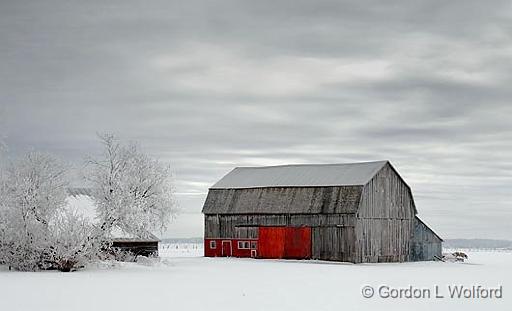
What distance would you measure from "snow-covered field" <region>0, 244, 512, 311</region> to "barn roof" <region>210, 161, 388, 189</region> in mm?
15484

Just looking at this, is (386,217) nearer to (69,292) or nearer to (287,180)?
(287,180)

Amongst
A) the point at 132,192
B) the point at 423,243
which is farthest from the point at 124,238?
the point at 423,243

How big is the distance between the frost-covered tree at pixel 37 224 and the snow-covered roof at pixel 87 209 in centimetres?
295

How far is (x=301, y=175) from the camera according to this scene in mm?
69562

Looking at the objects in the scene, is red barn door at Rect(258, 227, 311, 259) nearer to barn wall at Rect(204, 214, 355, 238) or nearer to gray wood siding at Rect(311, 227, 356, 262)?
barn wall at Rect(204, 214, 355, 238)

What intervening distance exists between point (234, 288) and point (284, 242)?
3013 cm

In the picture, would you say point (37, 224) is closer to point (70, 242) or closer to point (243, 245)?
point (70, 242)

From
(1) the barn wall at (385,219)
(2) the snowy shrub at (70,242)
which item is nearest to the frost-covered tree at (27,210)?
(2) the snowy shrub at (70,242)

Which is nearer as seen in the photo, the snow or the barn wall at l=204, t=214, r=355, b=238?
the snow

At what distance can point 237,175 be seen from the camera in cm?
7462

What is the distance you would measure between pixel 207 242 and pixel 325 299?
39.4 meters

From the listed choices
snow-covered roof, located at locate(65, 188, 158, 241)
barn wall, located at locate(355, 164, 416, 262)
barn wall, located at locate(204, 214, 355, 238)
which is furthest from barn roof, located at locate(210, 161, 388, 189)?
snow-covered roof, located at locate(65, 188, 158, 241)

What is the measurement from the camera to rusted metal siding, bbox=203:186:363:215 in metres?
63.2

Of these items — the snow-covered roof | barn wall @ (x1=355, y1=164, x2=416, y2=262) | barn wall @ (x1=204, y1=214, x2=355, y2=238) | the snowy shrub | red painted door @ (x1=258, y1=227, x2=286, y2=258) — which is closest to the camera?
the snowy shrub
